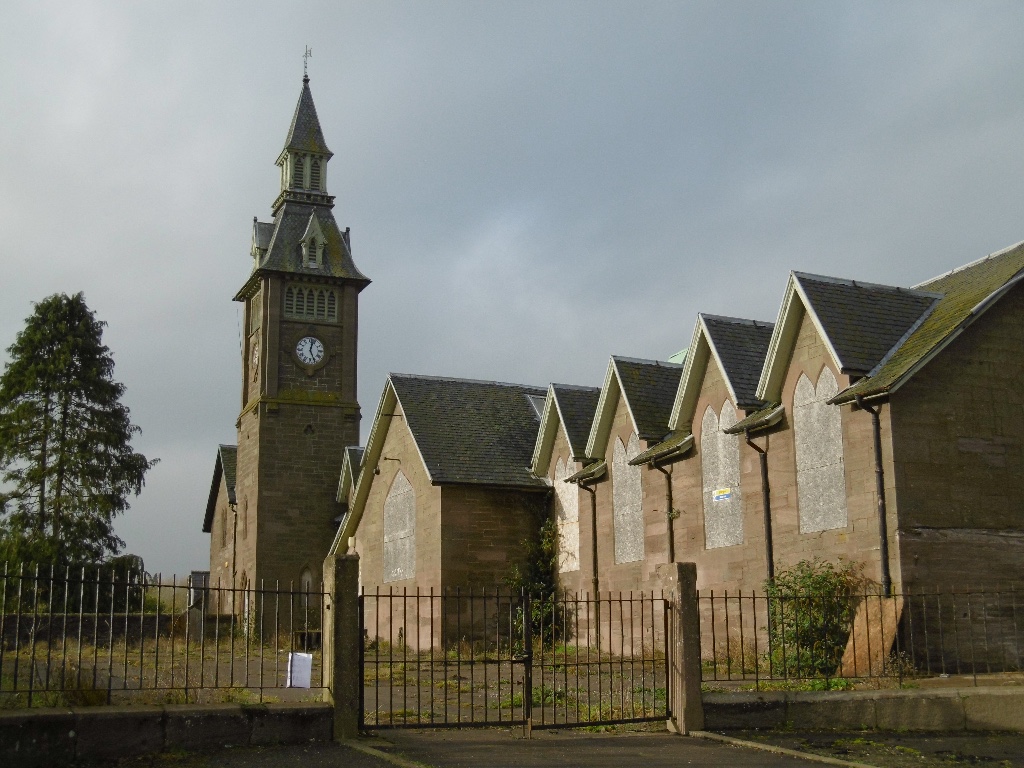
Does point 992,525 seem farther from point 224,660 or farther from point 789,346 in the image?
point 224,660

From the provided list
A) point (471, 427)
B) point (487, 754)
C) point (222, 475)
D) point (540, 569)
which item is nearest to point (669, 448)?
point (540, 569)

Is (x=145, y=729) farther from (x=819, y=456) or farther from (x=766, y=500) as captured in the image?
(x=766, y=500)

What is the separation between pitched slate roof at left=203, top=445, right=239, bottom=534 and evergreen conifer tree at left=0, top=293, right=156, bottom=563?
639cm

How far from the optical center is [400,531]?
3244 cm

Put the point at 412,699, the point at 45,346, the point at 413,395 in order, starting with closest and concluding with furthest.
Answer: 1. the point at 412,699
2. the point at 413,395
3. the point at 45,346

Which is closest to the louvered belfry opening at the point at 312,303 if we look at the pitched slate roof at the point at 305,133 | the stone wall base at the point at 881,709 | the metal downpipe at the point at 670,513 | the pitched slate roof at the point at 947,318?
the pitched slate roof at the point at 305,133

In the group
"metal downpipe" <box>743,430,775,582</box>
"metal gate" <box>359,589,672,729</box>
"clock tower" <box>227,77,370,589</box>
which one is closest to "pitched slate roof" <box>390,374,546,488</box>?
"metal gate" <box>359,589,672,729</box>

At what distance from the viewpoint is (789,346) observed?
21.5 metres

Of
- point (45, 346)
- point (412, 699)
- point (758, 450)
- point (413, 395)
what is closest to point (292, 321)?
point (45, 346)

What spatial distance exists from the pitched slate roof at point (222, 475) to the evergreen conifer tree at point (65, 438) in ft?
21.0

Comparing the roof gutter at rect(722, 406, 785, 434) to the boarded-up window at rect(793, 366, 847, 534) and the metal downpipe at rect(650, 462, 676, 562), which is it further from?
the metal downpipe at rect(650, 462, 676, 562)

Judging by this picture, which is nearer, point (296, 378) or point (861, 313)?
point (861, 313)

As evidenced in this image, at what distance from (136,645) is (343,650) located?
60.7 feet

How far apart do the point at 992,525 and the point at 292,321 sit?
29.6 meters
